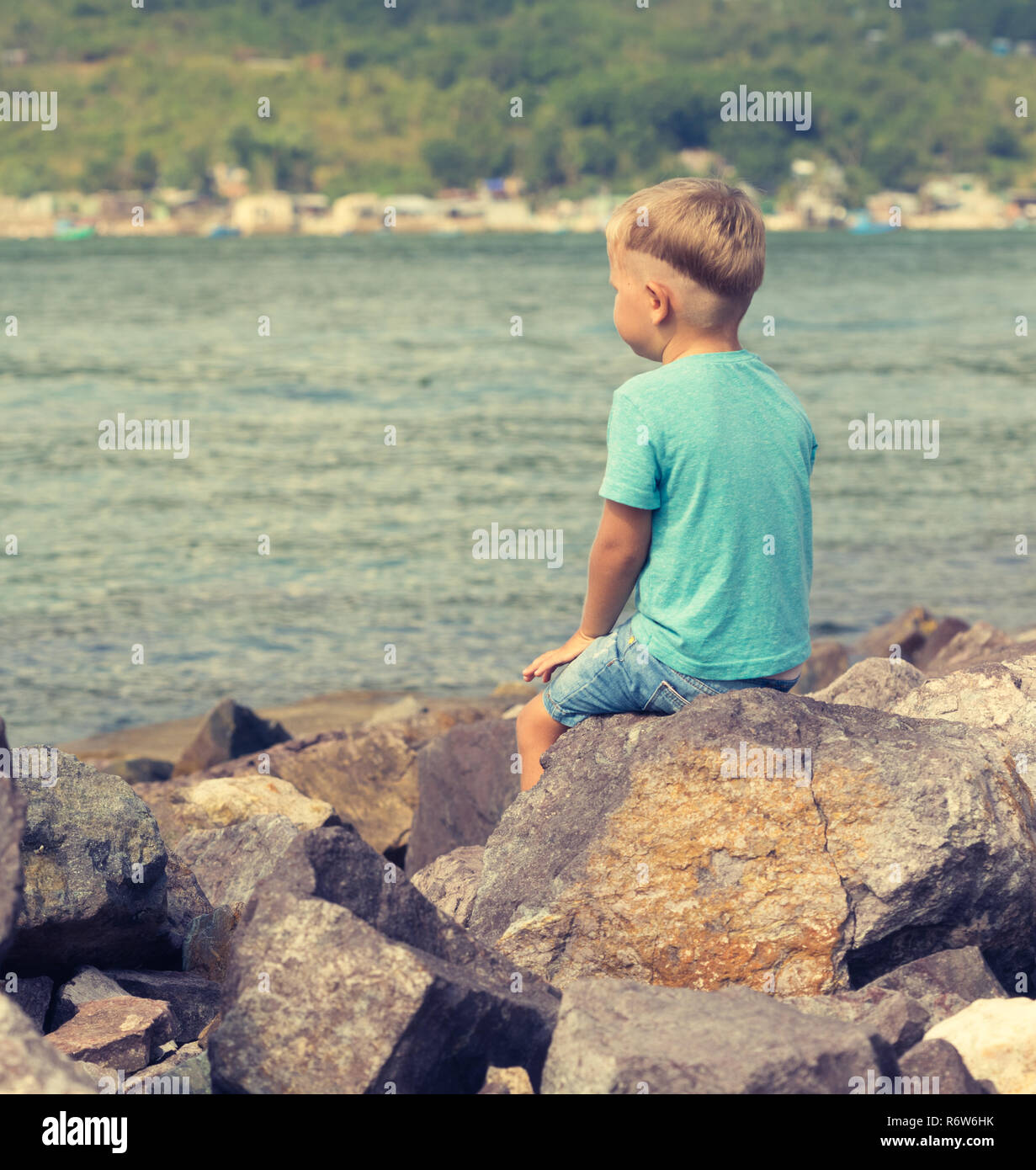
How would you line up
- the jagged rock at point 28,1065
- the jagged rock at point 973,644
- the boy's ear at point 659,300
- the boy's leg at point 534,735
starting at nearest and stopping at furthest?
the jagged rock at point 28,1065, the boy's ear at point 659,300, the boy's leg at point 534,735, the jagged rock at point 973,644

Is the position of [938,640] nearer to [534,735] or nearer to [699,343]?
[534,735]

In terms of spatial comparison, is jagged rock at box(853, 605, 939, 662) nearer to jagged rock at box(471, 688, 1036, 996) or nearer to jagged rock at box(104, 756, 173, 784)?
jagged rock at box(104, 756, 173, 784)

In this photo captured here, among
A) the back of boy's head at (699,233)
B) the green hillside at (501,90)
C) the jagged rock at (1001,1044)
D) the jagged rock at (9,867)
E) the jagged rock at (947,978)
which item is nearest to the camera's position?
the jagged rock at (9,867)

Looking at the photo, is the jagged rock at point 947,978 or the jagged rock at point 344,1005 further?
the jagged rock at point 947,978

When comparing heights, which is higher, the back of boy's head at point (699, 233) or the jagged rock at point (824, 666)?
the back of boy's head at point (699, 233)

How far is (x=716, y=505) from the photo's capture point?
13.0 ft

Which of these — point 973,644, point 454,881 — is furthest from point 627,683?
point 973,644

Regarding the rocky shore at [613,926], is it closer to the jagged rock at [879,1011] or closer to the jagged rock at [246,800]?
the jagged rock at [879,1011]

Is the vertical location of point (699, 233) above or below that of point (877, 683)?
above

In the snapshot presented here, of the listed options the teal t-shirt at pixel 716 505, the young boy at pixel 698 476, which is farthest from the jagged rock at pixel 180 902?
the teal t-shirt at pixel 716 505

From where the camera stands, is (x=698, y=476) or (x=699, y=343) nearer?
(x=698, y=476)

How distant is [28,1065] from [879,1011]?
1.99m

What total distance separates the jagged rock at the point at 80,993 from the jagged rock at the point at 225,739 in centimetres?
468

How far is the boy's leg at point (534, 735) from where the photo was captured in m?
4.50
